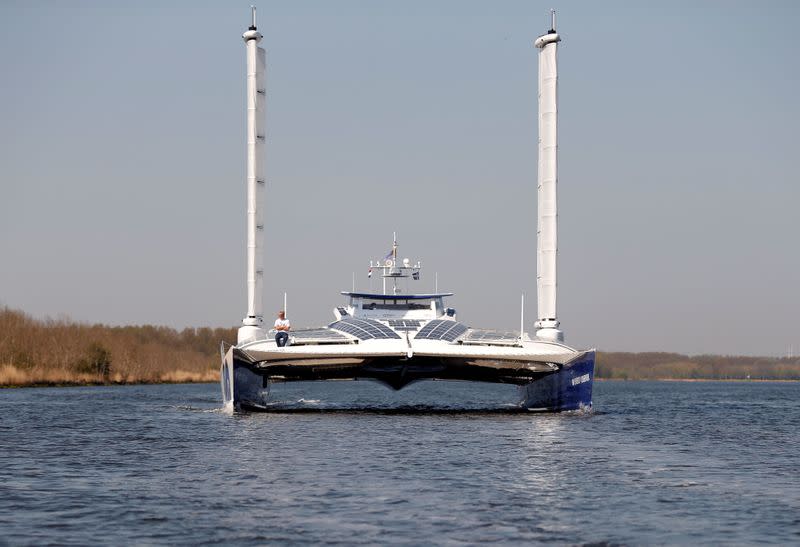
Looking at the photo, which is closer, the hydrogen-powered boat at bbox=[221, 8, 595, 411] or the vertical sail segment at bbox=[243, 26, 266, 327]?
the hydrogen-powered boat at bbox=[221, 8, 595, 411]

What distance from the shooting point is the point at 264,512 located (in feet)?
51.9

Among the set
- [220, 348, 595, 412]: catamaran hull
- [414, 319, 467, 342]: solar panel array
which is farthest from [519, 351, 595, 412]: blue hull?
[414, 319, 467, 342]: solar panel array

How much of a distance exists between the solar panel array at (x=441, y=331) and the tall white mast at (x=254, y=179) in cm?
807

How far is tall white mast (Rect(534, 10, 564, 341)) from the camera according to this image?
1580 inches

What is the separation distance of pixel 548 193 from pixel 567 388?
7346mm

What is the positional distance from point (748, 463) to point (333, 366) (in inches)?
660

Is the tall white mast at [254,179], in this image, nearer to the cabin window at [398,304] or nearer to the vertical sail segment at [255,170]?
the vertical sail segment at [255,170]

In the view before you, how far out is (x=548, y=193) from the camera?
40.7 meters

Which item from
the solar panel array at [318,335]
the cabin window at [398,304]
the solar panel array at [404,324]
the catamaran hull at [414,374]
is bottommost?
the catamaran hull at [414,374]

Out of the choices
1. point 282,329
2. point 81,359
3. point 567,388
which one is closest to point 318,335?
point 282,329

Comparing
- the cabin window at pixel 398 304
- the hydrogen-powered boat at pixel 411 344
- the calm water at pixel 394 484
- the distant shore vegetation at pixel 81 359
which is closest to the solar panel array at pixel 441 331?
the hydrogen-powered boat at pixel 411 344

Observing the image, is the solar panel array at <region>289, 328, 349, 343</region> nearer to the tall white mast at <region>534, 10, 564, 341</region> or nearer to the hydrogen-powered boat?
the hydrogen-powered boat

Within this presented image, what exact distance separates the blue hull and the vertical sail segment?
37.1ft

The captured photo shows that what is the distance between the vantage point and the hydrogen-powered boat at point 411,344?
115 feet
